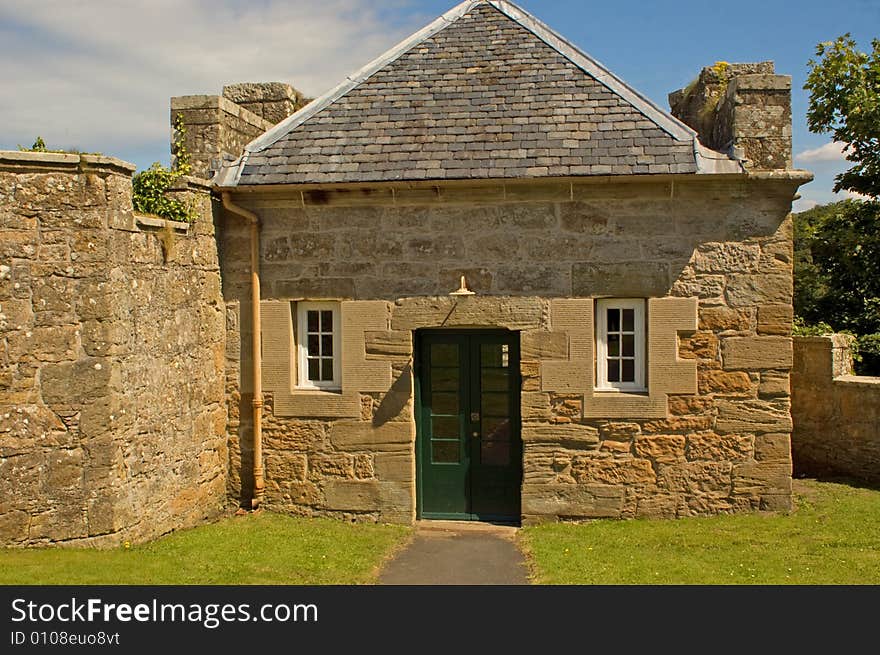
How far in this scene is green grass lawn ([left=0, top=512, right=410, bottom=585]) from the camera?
7.21 meters

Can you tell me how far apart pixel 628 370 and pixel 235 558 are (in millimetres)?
4984

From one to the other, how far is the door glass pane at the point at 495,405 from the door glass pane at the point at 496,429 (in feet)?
0.22

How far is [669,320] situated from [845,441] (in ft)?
13.6

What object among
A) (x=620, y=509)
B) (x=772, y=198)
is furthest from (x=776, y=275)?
(x=620, y=509)

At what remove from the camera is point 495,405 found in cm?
1012

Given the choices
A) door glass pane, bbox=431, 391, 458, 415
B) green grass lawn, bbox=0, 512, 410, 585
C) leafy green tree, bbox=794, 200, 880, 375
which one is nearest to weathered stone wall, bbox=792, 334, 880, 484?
leafy green tree, bbox=794, 200, 880, 375

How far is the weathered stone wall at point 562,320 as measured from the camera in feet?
31.1

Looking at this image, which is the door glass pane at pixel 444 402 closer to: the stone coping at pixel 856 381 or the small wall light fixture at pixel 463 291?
the small wall light fixture at pixel 463 291

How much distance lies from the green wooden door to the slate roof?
2.14 metres

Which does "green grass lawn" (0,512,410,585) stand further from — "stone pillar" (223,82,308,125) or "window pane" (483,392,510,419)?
"stone pillar" (223,82,308,125)

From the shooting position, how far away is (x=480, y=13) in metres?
11.4

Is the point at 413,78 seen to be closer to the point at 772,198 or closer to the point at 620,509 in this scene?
the point at 772,198

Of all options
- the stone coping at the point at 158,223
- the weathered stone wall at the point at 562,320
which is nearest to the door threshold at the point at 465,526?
the weathered stone wall at the point at 562,320

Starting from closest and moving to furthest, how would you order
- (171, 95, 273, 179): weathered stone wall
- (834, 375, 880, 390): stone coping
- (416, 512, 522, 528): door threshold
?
(171, 95, 273, 179): weathered stone wall → (416, 512, 522, 528): door threshold → (834, 375, 880, 390): stone coping
